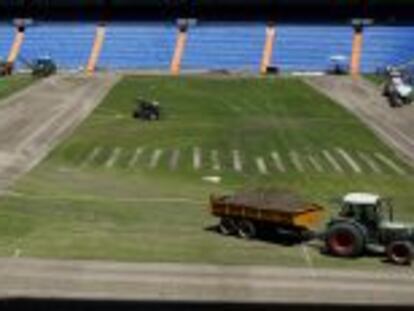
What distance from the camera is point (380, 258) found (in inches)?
1245

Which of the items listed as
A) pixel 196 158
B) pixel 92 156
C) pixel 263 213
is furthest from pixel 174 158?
pixel 263 213

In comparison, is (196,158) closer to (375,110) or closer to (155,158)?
(155,158)

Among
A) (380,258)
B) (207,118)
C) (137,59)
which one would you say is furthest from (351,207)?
(137,59)

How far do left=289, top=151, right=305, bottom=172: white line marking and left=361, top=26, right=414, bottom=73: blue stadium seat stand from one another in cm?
→ 4170

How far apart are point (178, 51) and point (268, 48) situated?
953 cm

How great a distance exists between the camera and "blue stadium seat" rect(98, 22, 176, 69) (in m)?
99.1

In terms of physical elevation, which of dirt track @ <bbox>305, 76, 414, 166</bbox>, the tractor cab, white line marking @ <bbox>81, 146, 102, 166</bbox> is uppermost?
the tractor cab

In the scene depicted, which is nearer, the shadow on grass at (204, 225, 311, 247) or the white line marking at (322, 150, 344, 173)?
the shadow on grass at (204, 225, 311, 247)

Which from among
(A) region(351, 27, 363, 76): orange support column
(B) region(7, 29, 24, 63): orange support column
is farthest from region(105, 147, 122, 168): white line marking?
(B) region(7, 29, 24, 63): orange support column

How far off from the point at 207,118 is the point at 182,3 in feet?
143

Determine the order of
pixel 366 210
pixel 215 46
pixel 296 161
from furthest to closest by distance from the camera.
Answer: pixel 215 46
pixel 296 161
pixel 366 210

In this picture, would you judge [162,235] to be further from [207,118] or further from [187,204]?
[207,118]

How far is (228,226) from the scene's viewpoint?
34.9 metres

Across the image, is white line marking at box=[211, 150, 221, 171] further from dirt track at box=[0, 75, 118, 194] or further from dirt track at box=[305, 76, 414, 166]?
dirt track at box=[305, 76, 414, 166]
